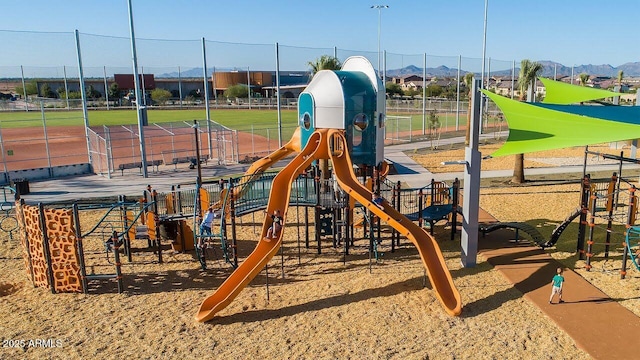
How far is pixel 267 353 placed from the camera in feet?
32.2

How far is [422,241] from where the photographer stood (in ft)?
41.4

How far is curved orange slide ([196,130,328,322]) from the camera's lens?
11414 millimetres

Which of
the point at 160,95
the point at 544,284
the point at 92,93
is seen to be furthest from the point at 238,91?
the point at 544,284

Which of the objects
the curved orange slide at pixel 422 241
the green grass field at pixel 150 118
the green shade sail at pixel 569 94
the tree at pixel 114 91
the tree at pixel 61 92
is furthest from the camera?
the tree at pixel 114 91

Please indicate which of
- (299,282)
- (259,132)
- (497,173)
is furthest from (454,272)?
(259,132)

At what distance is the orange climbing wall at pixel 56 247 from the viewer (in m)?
12.3

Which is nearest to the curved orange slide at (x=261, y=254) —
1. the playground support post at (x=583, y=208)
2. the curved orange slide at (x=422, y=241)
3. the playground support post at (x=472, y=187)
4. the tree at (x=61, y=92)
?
the curved orange slide at (x=422, y=241)

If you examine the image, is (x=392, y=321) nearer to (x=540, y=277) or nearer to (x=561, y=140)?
(x=540, y=277)

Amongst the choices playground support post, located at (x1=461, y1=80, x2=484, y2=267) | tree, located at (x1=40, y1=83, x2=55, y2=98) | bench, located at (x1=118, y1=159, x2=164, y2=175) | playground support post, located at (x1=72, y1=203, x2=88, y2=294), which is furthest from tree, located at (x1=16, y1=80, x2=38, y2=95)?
playground support post, located at (x1=461, y1=80, x2=484, y2=267)

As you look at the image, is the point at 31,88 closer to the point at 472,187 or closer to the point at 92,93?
the point at 92,93

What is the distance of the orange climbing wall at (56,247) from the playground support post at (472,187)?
35.0ft

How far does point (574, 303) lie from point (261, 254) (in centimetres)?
782

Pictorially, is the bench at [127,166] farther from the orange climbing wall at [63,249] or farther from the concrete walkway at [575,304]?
the concrete walkway at [575,304]

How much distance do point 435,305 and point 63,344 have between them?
8.51 m
